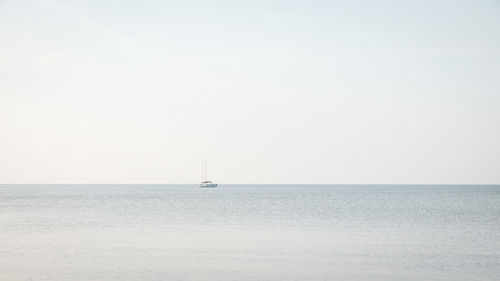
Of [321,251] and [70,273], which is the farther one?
[321,251]

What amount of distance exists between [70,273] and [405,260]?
18004 mm

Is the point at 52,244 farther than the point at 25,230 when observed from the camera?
No

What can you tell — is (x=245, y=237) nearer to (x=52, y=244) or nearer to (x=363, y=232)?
(x=363, y=232)

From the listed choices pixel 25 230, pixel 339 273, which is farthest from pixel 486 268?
pixel 25 230

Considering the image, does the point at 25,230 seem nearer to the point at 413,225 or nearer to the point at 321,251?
the point at 321,251

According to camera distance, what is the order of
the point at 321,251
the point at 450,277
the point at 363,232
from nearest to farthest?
the point at 450,277 → the point at 321,251 → the point at 363,232

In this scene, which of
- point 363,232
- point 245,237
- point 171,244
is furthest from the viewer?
point 363,232

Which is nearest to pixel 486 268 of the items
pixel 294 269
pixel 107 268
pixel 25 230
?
pixel 294 269

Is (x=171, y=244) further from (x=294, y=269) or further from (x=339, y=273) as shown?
(x=339, y=273)

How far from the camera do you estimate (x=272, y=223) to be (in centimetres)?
5131

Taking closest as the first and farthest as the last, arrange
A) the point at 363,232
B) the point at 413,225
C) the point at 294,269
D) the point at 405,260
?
the point at 294,269 < the point at 405,260 < the point at 363,232 < the point at 413,225

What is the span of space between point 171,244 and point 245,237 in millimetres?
6509

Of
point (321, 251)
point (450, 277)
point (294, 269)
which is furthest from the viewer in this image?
point (321, 251)

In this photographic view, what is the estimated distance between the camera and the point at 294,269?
26172 millimetres
